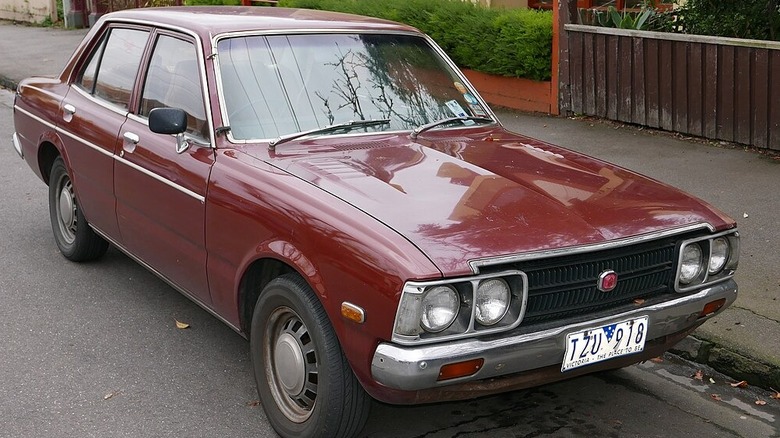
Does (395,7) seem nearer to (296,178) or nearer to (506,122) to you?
(506,122)

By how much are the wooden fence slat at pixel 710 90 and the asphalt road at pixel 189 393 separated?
16.1 feet

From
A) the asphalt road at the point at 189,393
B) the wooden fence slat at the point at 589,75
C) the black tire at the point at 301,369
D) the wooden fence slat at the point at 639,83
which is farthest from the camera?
the wooden fence slat at the point at 589,75

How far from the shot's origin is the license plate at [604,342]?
3.83 meters

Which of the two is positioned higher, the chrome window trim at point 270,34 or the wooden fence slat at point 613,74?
the chrome window trim at point 270,34

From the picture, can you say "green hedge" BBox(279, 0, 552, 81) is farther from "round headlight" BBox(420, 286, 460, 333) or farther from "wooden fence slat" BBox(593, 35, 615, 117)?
"round headlight" BBox(420, 286, 460, 333)

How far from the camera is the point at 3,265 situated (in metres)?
6.76

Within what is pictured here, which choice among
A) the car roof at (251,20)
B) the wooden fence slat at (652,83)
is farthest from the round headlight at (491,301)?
the wooden fence slat at (652,83)

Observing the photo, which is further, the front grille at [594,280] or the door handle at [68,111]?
the door handle at [68,111]

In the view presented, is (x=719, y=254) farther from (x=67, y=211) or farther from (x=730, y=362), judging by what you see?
(x=67, y=211)

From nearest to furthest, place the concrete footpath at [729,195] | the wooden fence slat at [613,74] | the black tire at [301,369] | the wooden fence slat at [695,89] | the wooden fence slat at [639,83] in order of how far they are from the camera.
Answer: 1. the black tire at [301,369]
2. the concrete footpath at [729,195]
3. the wooden fence slat at [695,89]
4. the wooden fence slat at [639,83]
5. the wooden fence slat at [613,74]

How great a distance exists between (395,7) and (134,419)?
9689 mm

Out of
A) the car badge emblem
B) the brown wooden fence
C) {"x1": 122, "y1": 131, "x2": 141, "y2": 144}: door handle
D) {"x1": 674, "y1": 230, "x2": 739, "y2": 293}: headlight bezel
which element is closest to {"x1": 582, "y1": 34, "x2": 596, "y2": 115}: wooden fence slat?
the brown wooden fence

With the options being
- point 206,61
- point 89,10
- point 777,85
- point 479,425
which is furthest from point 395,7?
point 89,10

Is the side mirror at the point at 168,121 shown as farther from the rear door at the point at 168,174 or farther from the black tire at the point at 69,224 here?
the black tire at the point at 69,224
